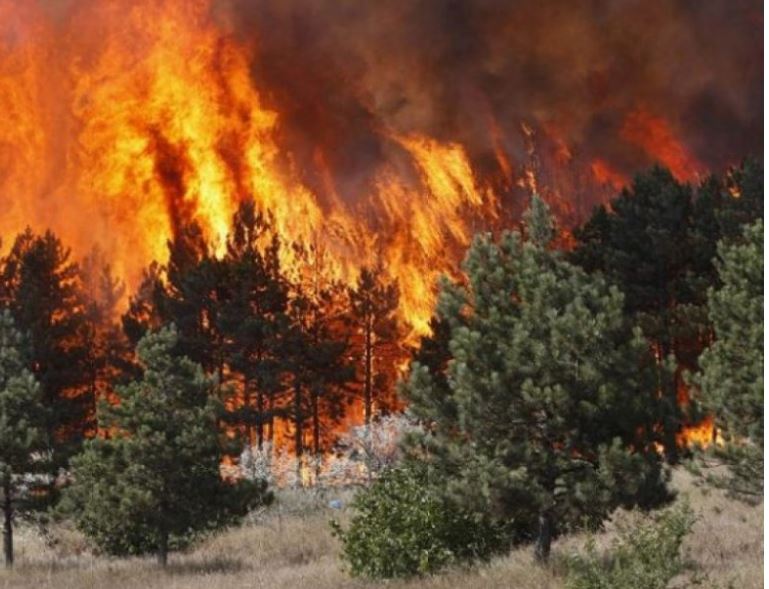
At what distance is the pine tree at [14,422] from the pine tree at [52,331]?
15.8 meters

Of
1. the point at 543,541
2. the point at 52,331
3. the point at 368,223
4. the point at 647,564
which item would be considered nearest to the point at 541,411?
the point at 543,541

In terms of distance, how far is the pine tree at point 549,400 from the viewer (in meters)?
21.6

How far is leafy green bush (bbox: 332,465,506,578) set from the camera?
24375 mm

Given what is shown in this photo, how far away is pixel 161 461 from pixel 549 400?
1242 centimetres

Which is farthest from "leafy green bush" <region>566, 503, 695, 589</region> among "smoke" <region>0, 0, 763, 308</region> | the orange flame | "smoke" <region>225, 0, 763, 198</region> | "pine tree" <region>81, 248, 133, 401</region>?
the orange flame

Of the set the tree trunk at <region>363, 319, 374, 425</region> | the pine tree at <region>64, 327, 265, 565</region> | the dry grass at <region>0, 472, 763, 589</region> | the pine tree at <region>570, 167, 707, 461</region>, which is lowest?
the dry grass at <region>0, 472, 763, 589</region>

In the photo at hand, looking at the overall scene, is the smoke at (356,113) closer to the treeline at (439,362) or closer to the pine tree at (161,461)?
the treeline at (439,362)

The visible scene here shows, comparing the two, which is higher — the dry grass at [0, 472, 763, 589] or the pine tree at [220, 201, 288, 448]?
the pine tree at [220, 201, 288, 448]

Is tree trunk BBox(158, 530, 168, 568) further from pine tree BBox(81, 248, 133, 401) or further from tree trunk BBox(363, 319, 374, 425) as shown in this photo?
tree trunk BBox(363, 319, 374, 425)

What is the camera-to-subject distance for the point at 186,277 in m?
54.6

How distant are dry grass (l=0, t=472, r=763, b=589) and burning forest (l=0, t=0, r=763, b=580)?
4.98 ft

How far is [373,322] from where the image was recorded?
203 ft

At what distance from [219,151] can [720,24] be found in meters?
52.3

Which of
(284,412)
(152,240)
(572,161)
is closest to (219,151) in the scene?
(152,240)
